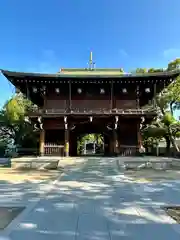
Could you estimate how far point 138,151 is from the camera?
1684 centimetres

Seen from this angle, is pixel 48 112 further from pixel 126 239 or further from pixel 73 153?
pixel 126 239

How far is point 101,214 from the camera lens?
5.40 meters

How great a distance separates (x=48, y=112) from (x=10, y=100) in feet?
42.4

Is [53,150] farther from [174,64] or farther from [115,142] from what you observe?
[174,64]

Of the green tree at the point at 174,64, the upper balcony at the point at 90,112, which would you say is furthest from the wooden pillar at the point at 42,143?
the green tree at the point at 174,64

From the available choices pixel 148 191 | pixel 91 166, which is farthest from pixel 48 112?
pixel 148 191

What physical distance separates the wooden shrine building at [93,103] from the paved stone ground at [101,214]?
8.01 meters

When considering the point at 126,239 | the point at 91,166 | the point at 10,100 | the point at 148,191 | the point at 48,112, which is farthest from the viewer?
the point at 10,100

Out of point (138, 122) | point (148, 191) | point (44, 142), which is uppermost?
point (138, 122)

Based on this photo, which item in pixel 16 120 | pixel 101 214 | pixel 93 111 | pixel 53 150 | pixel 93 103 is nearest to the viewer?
pixel 101 214

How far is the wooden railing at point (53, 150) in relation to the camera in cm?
Result: 1683

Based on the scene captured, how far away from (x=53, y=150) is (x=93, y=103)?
4.60 m

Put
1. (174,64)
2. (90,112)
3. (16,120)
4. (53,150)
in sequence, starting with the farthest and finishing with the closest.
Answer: (16,120), (174,64), (53,150), (90,112)

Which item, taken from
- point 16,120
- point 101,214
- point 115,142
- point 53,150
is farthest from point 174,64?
point 101,214
